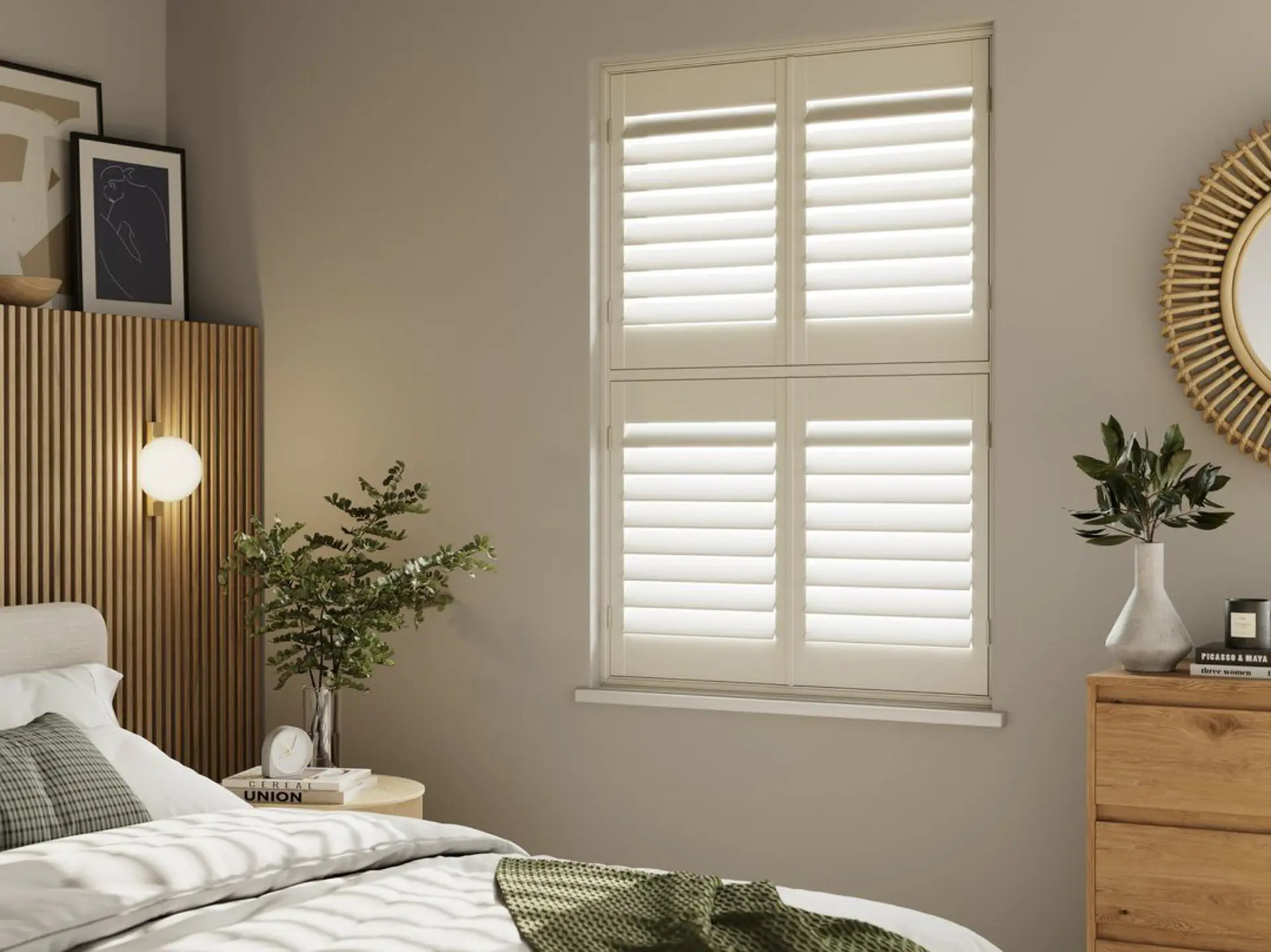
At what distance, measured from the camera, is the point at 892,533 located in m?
3.43

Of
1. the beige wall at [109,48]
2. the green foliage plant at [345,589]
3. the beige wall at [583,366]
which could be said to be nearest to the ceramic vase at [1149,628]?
the beige wall at [583,366]

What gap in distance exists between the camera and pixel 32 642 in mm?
3229

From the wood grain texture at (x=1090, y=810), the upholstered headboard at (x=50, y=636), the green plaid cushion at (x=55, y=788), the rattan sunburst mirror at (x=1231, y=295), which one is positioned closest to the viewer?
the green plaid cushion at (x=55, y=788)

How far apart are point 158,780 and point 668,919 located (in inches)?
54.5

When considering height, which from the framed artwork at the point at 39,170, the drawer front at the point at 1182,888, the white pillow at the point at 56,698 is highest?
the framed artwork at the point at 39,170

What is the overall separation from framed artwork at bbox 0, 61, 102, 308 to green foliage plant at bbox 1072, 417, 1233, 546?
9.17 ft

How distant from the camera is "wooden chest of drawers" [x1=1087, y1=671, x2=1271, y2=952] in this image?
2.68m

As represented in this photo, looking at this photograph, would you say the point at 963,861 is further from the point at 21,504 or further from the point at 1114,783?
the point at 21,504

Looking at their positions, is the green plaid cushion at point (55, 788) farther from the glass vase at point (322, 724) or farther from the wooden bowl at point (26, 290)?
the wooden bowl at point (26, 290)

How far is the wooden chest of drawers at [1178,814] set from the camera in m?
2.68

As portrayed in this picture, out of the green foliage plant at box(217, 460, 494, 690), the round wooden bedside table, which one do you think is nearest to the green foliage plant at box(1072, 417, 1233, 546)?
the green foliage plant at box(217, 460, 494, 690)

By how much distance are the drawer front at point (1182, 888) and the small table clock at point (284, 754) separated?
1.90 meters

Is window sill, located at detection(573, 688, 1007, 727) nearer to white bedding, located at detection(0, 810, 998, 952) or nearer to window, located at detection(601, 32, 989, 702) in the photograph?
window, located at detection(601, 32, 989, 702)

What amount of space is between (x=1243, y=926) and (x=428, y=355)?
2.50 m
